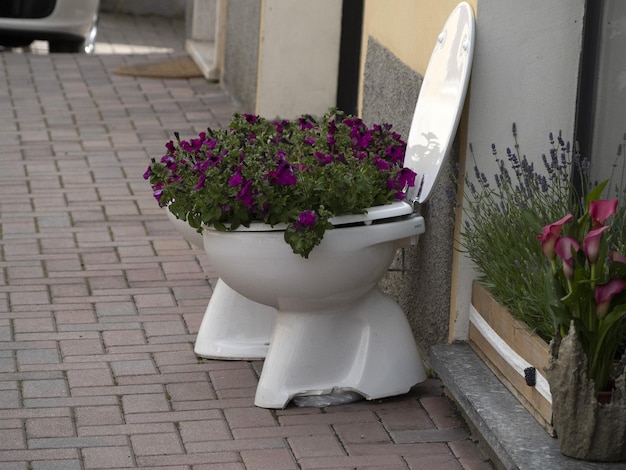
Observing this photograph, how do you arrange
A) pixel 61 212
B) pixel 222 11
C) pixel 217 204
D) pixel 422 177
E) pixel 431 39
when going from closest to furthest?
pixel 217 204, pixel 422 177, pixel 431 39, pixel 61 212, pixel 222 11

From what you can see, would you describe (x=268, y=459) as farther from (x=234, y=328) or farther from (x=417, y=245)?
(x=417, y=245)

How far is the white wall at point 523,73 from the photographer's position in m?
3.73

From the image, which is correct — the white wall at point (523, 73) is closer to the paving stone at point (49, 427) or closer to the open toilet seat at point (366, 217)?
the open toilet seat at point (366, 217)

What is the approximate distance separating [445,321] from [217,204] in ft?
2.98

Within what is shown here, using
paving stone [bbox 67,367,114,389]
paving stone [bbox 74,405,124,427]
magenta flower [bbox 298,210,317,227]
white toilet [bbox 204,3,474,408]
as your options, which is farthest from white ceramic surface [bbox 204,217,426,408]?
paving stone [bbox 67,367,114,389]

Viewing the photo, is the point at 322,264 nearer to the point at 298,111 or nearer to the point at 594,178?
the point at 594,178

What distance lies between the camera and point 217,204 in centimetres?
353

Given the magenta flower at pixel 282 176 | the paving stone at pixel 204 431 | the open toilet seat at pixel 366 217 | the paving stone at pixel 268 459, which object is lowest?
the paving stone at pixel 204 431

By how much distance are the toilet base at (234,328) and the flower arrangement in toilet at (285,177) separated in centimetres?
46

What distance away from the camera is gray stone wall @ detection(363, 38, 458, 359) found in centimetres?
396

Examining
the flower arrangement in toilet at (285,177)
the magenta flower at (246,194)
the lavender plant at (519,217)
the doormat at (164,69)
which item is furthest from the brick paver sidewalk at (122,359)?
the doormat at (164,69)

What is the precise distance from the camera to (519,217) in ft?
11.6

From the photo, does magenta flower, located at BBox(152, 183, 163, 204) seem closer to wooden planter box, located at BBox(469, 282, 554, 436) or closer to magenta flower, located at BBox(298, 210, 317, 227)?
magenta flower, located at BBox(298, 210, 317, 227)

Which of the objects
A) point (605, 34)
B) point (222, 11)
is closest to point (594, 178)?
point (605, 34)
